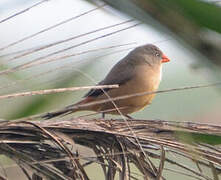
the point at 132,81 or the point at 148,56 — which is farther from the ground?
the point at 148,56

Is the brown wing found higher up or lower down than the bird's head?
lower down

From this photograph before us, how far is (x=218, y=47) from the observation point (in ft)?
1.00

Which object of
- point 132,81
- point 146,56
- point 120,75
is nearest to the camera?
point 132,81

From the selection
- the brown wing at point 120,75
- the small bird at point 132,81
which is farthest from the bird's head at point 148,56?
the brown wing at point 120,75

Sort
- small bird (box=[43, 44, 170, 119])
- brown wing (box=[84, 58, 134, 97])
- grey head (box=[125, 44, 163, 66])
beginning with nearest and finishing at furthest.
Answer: small bird (box=[43, 44, 170, 119])
brown wing (box=[84, 58, 134, 97])
grey head (box=[125, 44, 163, 66])

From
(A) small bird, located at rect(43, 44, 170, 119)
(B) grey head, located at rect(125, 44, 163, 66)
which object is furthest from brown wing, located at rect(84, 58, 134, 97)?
(B) grey head, located at rect(125, 44, 163, 66)

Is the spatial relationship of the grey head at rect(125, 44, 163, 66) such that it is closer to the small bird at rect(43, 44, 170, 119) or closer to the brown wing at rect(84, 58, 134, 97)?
the small bird at rect(43, 44, 170, 119)

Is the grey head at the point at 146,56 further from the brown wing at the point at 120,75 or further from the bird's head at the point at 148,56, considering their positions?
the brown wing at the point at 120,75

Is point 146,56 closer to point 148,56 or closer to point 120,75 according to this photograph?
point 148,56

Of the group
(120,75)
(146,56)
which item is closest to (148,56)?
(146,56)

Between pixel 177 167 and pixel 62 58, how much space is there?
0.66 metres

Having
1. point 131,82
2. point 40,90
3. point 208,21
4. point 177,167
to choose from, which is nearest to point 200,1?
point 208,21

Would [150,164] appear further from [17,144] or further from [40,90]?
[40,90]

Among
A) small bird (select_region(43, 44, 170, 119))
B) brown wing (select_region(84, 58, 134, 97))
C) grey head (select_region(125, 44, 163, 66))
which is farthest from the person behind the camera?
grey head (select_region(125, 44, 163, 66))
